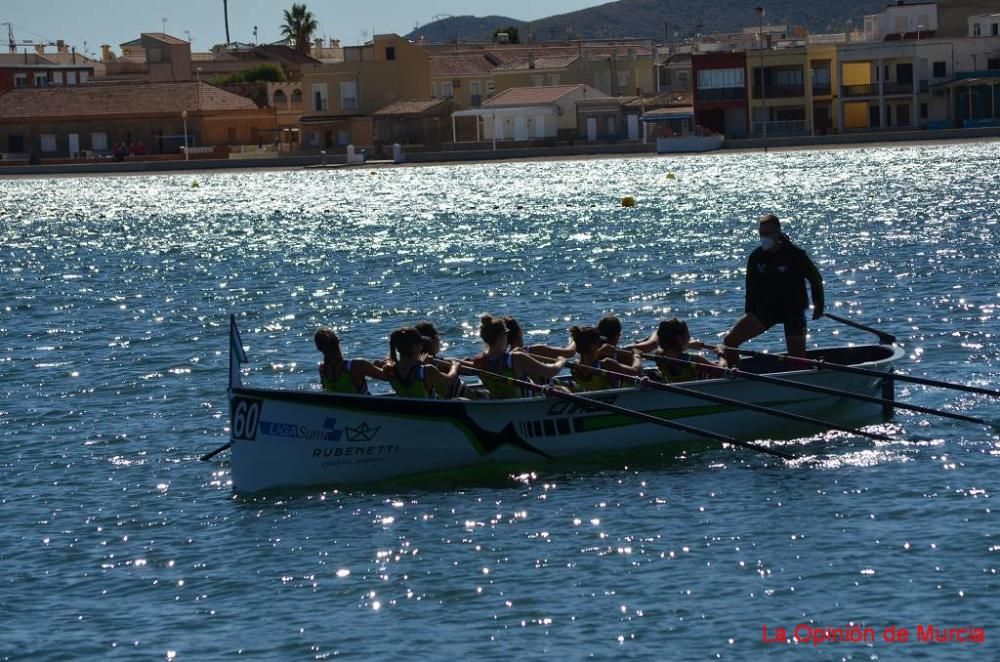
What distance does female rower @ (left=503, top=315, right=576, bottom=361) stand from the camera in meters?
17.7

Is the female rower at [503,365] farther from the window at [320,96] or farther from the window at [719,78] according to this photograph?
the window at [320,96]

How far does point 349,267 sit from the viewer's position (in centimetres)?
4459

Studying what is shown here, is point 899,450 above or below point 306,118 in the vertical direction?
below

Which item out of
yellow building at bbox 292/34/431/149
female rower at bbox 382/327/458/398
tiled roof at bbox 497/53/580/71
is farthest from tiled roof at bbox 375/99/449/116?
female rower at bbox 382/327/458/398

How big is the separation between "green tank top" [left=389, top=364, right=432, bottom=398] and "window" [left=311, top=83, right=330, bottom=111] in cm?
10270

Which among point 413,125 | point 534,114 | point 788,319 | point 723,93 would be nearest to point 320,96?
point 413,125

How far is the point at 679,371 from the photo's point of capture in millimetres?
18109

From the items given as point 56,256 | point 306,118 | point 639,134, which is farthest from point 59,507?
point 306,118

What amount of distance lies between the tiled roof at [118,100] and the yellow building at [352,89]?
4.95m

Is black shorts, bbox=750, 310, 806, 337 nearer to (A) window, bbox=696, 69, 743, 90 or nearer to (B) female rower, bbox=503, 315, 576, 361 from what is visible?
(B) female rower, bbox=503, 315, 576, 361

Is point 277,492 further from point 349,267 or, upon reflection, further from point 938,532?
point 349,267

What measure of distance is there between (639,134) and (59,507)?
9473 centimetres

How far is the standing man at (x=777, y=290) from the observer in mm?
18375

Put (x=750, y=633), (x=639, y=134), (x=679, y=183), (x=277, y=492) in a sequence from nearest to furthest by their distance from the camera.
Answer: (x=750, y=633) → (x=277, y=492) → (x=679, y=183) → (x=639, y=134)
